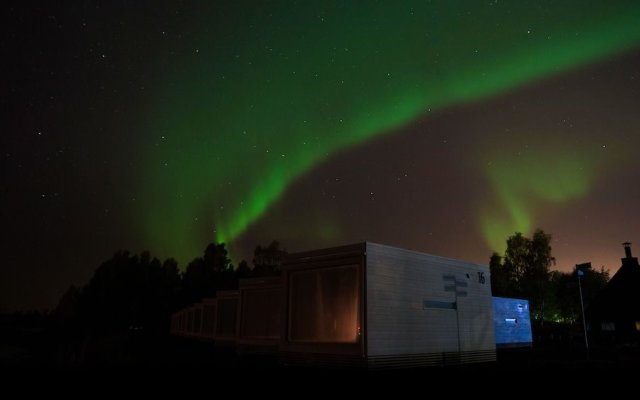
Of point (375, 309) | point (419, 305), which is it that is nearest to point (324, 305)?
point (375, 309)

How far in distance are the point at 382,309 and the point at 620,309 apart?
2933 centimetres

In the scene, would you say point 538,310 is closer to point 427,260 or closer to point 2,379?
point 427,260

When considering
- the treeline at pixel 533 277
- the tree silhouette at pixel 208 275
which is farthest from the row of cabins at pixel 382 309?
the tree silhouette at pixel 208 275

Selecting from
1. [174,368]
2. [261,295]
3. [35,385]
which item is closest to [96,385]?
[35,385]

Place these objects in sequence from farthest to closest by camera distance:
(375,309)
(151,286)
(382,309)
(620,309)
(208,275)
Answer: (151,286)
(208,275)
(620,309)
(382,309)
(375,309)

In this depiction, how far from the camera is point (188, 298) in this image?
77875 millimetres

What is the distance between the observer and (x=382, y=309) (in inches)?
541

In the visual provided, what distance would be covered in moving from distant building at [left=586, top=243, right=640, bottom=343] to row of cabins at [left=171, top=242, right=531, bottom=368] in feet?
66.9

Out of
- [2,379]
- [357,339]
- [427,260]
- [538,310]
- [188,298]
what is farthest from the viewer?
[188,298]

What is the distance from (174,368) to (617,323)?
33604 mm

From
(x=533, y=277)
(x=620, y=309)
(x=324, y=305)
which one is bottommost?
(x=324, y=305)

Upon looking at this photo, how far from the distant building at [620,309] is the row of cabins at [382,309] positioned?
2039 centimetres

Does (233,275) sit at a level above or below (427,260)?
above

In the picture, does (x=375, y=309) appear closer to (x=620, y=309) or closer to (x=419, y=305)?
(x=419, y=305)
